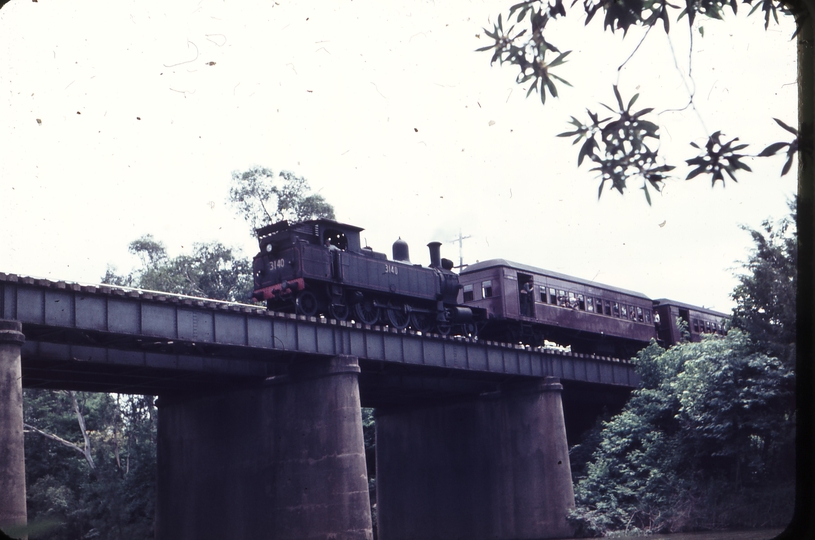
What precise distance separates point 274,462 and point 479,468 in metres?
12.8

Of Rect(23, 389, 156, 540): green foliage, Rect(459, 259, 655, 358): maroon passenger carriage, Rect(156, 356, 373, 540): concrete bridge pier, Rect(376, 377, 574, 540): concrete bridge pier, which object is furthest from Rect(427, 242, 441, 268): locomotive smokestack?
Rect(23, 389, 156, 540): green foliage

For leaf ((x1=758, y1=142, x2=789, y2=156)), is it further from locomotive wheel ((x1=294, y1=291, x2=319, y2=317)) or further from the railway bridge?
locomotive wheel ((x1=294, y1=291, x2=319, y2=317))

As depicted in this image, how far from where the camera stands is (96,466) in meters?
54.8

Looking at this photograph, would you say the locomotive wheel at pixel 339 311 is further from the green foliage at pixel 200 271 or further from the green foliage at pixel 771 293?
the green foliage at pixel 200 271

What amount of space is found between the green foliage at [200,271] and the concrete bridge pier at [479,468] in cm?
2377

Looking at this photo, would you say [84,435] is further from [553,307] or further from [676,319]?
[676,319]

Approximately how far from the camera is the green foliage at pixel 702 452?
33094 millimetres

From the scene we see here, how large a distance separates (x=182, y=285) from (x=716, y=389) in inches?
1559

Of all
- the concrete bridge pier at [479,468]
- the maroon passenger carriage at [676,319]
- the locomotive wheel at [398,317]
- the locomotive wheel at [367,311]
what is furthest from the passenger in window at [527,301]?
the maroon passenger carriage at [676,319]

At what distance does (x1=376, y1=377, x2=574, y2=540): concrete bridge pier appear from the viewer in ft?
127

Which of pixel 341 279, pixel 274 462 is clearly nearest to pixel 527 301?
pixel 341 279

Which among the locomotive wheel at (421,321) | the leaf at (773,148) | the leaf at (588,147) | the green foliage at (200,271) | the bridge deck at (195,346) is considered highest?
the green foliage at (200,271)

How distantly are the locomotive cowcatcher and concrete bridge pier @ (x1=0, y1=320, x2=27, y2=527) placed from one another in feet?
37.4

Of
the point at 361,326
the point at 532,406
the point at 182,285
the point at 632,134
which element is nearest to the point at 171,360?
the point at 361,326
